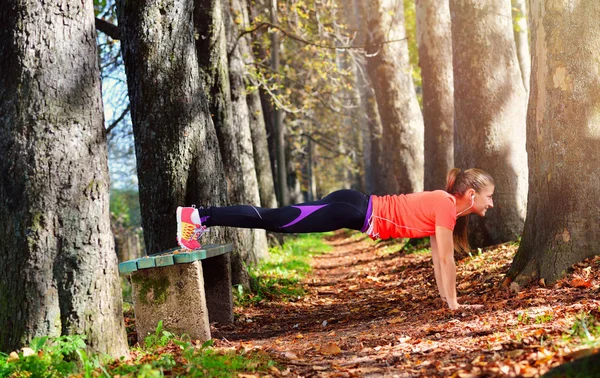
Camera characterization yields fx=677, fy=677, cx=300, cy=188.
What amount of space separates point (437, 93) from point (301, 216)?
7458mm

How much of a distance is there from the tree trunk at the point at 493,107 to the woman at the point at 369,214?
364cm

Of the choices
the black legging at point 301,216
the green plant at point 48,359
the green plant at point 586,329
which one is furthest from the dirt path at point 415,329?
the green plant at point 48,359

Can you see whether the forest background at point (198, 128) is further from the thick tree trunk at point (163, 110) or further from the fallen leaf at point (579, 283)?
the fallen leaf at point (579, 283)

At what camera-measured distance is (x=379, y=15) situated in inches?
598

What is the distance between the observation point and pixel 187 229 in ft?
21.0

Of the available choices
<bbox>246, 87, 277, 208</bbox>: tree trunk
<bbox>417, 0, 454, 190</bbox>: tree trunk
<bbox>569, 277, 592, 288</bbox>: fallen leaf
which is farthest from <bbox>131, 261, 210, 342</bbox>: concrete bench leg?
<bbox>246, 87, 277, 208</bbox>: tree trunk

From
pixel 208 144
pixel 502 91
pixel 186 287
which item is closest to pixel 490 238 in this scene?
pixel 502 91

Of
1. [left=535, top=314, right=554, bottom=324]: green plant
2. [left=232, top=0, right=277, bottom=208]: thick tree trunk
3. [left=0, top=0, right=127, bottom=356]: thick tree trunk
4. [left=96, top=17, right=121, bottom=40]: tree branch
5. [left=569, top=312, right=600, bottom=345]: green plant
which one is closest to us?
[left=569, top=312, right=600, bottom=345]: green plant

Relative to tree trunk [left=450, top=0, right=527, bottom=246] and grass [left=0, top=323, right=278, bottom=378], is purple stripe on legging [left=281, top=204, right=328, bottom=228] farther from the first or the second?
tree trunk [left=450, top=0, right=527, bottom=246]

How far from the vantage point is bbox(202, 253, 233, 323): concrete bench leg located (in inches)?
290

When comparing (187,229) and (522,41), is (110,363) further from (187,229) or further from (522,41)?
(522,41)

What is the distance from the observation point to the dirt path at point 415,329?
4281 millimetres

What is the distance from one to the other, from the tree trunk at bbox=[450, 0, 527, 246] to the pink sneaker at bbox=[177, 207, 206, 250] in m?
5.28

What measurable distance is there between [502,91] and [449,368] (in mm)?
6920
